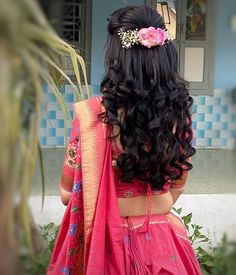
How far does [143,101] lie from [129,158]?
0.55ft

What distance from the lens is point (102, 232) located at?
162 centimetres

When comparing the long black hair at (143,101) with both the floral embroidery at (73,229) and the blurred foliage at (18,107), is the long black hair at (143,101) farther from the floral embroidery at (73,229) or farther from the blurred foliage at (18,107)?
the blurred foliage at (18,107)

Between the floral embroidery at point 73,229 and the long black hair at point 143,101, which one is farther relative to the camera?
the floral embroidery at point 73,229

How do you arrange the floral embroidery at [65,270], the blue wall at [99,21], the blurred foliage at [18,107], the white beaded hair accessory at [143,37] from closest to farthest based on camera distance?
the blurred foliage at [18,107] < the white beaded hair accessory at [143,37] < the floral embroidery at [65,270] < the blue wall at [99,21]

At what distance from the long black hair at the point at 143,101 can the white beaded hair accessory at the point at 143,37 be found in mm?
16

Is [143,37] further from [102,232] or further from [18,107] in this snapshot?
[18,107]

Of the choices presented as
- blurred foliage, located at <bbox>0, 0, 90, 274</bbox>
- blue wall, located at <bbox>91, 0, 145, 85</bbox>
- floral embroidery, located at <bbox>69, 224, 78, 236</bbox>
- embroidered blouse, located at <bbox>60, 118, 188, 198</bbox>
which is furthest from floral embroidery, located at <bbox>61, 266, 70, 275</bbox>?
blue wall, located at <bbox>91, 0, 145, 85</bbox>

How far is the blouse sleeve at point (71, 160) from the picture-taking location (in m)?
1.67

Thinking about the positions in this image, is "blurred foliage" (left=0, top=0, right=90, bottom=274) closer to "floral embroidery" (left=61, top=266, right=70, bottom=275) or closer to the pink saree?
the pink saree

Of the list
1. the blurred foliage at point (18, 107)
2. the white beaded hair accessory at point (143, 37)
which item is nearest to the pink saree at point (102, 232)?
the white beaded hair accessory at point (143, 37)

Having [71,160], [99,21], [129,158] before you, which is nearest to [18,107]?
[129,158]

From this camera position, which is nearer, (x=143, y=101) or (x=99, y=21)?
(x=143, y=101)

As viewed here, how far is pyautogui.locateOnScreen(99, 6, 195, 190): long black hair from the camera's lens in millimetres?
1621

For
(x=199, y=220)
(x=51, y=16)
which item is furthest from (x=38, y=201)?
(x=199, y=220)
